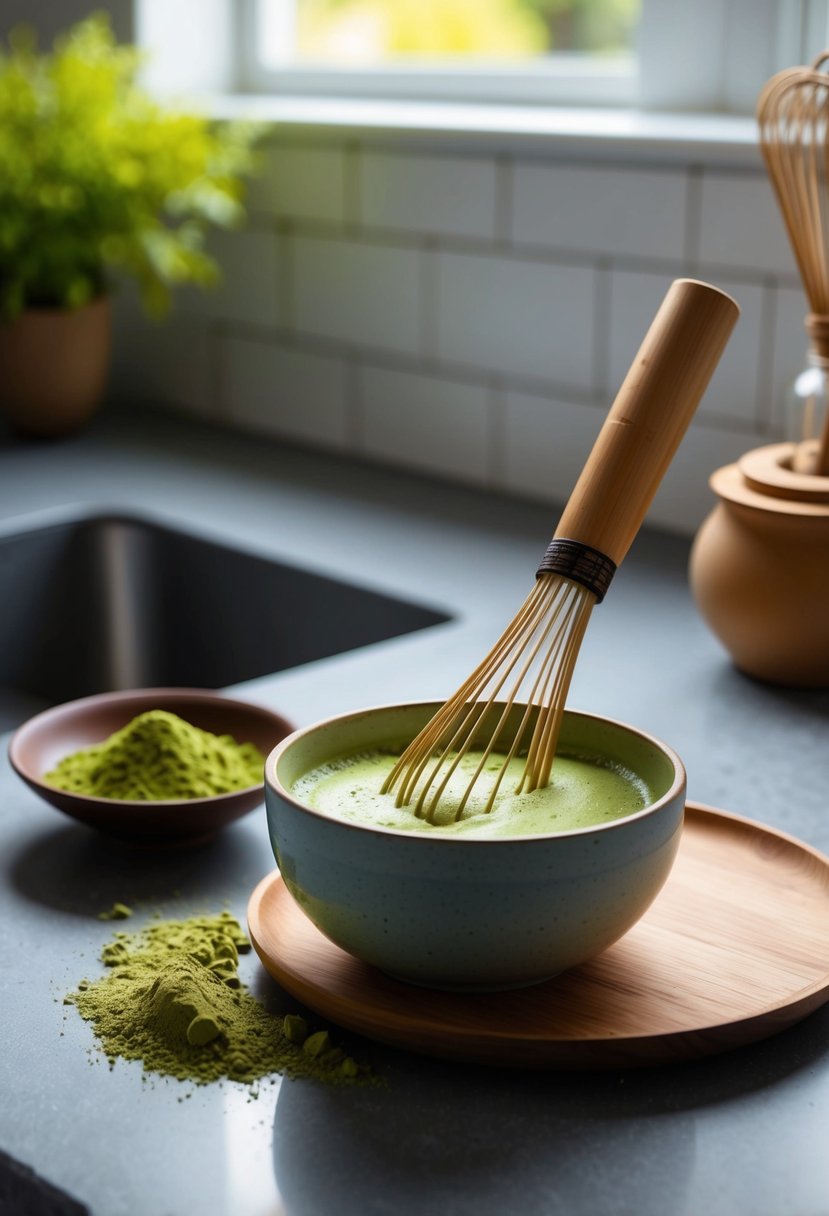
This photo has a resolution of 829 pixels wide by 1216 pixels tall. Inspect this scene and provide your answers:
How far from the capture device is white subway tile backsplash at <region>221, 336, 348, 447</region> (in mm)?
1608

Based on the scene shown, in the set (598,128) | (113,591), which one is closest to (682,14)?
(598,128)

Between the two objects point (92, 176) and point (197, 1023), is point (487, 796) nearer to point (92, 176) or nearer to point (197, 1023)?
point (197, 1023)

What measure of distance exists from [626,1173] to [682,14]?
110 cm

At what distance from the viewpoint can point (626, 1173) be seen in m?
0.50

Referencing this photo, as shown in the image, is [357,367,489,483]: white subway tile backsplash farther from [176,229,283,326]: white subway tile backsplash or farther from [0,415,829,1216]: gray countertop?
[0,415,829,1216]: gray countertop

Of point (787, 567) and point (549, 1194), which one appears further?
point (787, 567)

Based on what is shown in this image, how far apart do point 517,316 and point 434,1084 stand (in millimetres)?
967

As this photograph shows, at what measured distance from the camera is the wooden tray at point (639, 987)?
1.81ft

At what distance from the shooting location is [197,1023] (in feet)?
1.87

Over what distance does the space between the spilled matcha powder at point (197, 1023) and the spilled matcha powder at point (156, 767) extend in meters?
0.12

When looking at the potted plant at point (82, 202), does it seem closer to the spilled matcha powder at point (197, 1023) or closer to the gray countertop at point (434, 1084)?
the gray countertop at point (434, 1084)

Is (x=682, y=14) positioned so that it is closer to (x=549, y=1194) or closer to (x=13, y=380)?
(x=13, y=380)

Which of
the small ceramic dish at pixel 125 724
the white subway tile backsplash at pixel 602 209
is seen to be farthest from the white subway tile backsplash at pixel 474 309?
the small ceramic dish at pixel 125 724

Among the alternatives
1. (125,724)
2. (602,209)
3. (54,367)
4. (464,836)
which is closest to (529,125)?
(602,209)
